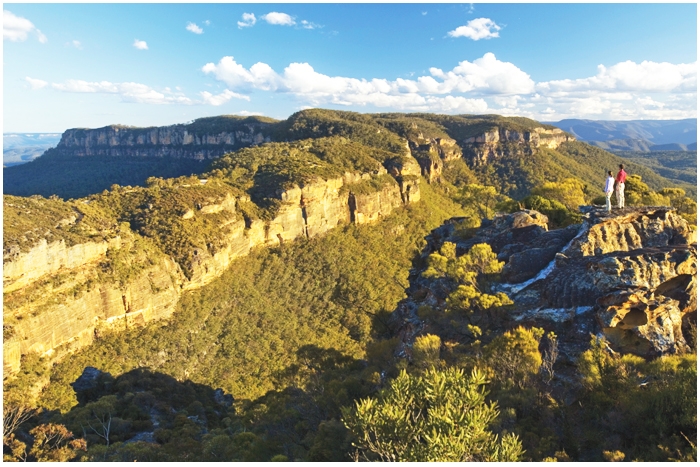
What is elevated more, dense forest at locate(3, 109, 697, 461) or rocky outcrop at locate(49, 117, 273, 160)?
rocky outcrop at locate(49, 117, 273, 160)

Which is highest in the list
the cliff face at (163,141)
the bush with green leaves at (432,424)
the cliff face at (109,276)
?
the cliff face at (163,141)

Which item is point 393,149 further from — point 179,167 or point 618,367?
point 618,367

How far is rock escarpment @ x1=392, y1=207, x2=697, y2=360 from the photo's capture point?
617 inches

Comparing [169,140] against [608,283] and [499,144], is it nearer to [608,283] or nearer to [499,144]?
[499,144]

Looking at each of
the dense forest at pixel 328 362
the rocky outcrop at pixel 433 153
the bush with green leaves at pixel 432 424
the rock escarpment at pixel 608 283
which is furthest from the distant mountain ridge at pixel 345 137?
the bush with green leaves at pixel 432 424

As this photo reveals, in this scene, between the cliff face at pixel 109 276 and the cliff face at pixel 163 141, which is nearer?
the cliff face at pixel 109 276

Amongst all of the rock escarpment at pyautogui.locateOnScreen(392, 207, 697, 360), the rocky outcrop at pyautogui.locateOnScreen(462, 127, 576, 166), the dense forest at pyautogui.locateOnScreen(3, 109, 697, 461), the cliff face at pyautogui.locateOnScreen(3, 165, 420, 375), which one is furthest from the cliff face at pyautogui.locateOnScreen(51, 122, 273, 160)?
the rock escarpment at pyautogui.locateOnScreen(392, 207, 697, 360)

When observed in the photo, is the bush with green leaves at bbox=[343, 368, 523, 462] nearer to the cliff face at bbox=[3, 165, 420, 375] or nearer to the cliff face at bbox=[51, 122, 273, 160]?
the cliff face at bbox=[3, 165, 420, 375]

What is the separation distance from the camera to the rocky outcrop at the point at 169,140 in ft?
428

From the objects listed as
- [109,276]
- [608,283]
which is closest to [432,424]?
[608,283]

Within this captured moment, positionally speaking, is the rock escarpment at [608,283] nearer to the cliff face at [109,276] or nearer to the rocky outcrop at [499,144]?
the cliff face at [109,276]

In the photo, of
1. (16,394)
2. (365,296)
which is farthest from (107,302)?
(365,296)

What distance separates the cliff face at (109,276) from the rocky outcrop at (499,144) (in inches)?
2524

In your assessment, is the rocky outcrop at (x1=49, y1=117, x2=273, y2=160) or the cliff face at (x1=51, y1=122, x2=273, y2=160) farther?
the rocky outcrop at (x1=49, y1=117, x2=273, y2=160)
